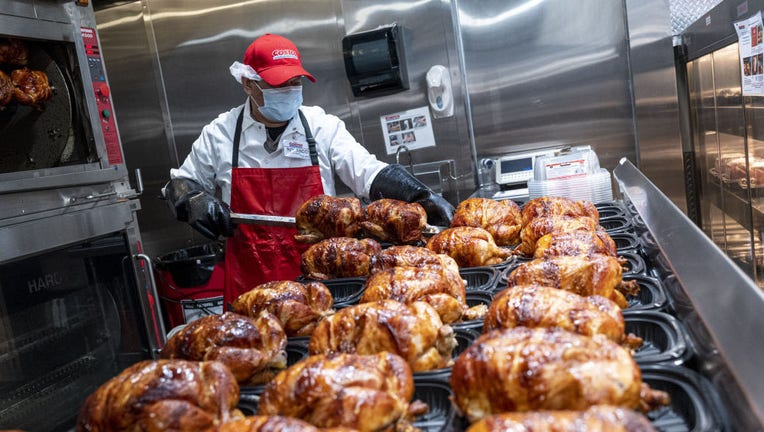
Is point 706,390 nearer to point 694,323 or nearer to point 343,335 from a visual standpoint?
point 694,323

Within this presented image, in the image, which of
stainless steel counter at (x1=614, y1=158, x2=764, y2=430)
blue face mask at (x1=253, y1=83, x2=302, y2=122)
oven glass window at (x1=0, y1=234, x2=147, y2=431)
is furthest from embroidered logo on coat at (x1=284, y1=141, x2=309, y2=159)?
stainless steel counter at (x1=614, y1=158, x2=764, y2=430)

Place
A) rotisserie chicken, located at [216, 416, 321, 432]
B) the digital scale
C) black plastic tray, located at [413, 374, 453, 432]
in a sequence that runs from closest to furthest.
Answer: rotisserie chicken, located at [216, 416, 321, 432] → black plastic tray, located at [413, 374, 453, 432] → the digital scale

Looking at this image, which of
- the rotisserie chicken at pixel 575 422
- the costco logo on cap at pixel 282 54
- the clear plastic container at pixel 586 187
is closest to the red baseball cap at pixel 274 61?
the costco logo on cap at pixel 282 54

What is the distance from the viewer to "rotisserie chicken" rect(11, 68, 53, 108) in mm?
3371

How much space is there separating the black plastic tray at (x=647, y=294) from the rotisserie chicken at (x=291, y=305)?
0.91 meters

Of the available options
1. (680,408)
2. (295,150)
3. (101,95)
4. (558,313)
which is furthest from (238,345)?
(101,95)

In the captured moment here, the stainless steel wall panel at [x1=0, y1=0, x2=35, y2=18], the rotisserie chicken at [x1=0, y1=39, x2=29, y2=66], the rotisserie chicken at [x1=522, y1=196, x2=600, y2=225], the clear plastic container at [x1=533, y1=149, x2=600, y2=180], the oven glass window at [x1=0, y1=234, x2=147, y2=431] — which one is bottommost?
the oven glass window at [x1=0, y1=234, x2=147, y2=431]

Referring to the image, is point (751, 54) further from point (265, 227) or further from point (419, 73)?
point (265, 227)

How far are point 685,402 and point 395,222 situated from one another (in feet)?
5.85

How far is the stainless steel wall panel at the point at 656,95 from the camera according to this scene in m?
Result: 4.82

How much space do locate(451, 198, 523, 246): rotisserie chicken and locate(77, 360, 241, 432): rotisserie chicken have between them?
5.21 feet

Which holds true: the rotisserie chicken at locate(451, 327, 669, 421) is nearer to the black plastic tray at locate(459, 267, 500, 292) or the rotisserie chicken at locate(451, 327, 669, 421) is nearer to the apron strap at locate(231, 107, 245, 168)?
the black plastic tray at locate(459, 267, 500, 292)

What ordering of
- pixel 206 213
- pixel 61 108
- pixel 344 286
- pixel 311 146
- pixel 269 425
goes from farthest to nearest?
pixel 311 146 < pixel 61 108 < pixel 206 213 < pixel 344 286 < pixel 269 425

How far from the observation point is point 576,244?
208 cm
